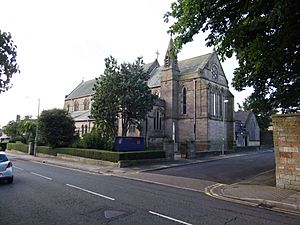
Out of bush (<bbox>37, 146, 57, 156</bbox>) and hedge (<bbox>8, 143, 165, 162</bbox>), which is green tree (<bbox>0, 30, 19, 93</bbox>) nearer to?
hedge (<bbox>8, 143, 165, 162</bbox>)

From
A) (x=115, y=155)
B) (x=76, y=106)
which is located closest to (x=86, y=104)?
(x=76, y=106)

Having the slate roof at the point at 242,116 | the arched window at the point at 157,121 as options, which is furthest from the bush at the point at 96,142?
the slate roof at the point at 242,116

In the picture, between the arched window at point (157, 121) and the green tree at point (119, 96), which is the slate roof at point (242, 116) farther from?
the green tree at point (119, 96)

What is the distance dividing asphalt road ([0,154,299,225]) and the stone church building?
26.1 m

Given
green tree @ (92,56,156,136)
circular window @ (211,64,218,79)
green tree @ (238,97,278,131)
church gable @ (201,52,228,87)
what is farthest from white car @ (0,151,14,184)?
circular window @ (211,64,218,79)

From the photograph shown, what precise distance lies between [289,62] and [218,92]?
28119 millimetres

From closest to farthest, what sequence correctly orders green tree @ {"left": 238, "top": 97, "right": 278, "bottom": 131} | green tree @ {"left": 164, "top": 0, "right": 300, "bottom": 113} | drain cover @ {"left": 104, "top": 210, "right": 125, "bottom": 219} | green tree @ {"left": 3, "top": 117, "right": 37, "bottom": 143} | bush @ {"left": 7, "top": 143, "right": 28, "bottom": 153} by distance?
drain cover @ {"left": 104, "top": 210, "right": 125, "bottom": 219} < green tree @ {"left": 164, "top": 0, "right": 300, "bottom": 113} < green tree @ {"left": 238, "top": 97, "right": 278, "bottom": 131} < bush @ {"left": 7, "top": 143, "right": 28, "bottom": 153} < green tree @ {"left": 3, "top": 117, "right": 37, "bottom": 143}

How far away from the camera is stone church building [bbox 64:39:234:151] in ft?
124

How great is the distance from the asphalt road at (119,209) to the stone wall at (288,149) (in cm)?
393

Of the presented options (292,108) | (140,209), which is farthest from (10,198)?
(292,108)

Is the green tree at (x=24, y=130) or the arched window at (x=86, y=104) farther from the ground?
the arched window at (x=86, y=104)

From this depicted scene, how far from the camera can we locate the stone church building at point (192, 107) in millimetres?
37719

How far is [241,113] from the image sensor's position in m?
59.1

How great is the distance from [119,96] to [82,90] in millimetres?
36013
